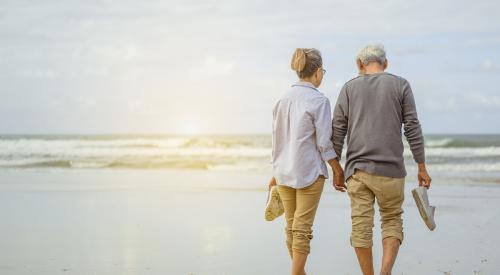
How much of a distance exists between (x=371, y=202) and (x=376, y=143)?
0.36m

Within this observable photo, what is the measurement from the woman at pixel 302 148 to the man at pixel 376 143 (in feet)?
0.54

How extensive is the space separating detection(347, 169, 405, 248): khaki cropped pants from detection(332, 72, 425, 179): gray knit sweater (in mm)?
56

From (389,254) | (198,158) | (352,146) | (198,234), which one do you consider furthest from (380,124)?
(198,158)

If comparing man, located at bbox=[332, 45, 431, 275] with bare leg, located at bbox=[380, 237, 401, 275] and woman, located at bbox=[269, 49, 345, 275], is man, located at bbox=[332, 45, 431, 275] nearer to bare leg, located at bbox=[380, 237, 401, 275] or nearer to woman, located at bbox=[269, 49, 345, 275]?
bare leg, located at bbox=[380, 237, 401, 275]

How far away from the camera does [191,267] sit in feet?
15.3

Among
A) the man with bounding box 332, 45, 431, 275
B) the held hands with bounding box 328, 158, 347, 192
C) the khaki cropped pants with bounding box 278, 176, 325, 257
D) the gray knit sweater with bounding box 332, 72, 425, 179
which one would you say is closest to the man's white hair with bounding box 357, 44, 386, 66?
the man with bounding box 332, 45, 431, 275

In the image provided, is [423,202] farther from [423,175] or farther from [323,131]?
[323,131]

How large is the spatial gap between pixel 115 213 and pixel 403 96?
4624mm

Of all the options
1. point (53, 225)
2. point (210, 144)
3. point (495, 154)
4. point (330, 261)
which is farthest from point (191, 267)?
point (210, 144)

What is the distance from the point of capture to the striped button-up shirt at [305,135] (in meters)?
3.62

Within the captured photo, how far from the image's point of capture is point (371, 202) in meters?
3.80

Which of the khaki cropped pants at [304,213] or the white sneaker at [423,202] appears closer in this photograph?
the khaki cropped pants at [304,213]

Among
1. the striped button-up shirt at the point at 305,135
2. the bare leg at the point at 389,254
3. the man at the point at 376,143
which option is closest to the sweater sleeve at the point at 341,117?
the man at the point at 376,143

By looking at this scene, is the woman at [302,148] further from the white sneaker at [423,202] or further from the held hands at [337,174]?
the white sneaker at [423,202]
